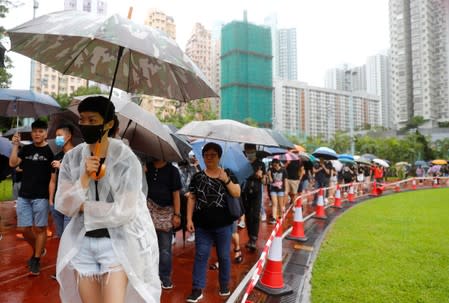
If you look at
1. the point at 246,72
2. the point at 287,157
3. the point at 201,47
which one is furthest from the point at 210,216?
the point at 201,47

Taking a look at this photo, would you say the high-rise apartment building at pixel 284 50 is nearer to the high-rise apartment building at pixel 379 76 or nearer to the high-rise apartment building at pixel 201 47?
the high-rise apartment building at pixel 379 76

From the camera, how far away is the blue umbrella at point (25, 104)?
18.9ft

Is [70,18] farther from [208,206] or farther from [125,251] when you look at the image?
[208,206]

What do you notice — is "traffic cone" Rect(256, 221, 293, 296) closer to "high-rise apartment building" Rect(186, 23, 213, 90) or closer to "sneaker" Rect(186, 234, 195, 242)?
"sneaker" Rect(186, 234, 195, 242)

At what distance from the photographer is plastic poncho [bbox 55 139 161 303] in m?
1.89

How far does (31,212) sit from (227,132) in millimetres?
2605

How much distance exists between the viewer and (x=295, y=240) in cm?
704

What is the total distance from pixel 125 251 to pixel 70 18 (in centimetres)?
168

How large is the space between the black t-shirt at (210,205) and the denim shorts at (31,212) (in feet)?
6.15

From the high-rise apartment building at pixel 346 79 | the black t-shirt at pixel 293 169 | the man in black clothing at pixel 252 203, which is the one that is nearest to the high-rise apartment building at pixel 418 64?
the high-rise apartment building at pixel 346 79

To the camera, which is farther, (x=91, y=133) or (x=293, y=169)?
(x=293, y=169)

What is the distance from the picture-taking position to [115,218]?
1869 mm

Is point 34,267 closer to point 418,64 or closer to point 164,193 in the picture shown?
point 164,193

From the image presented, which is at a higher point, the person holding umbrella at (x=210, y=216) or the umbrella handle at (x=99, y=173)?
the umbrella handle at (x=99, y=173)
